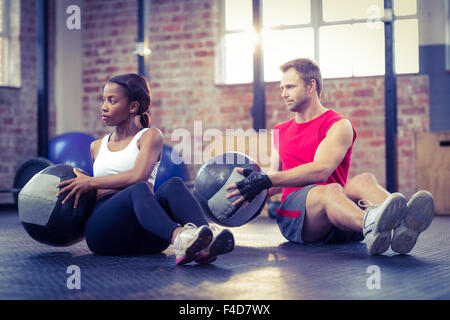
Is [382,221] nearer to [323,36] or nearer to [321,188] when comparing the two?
[321,188]

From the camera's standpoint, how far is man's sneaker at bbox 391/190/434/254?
8.27 ft

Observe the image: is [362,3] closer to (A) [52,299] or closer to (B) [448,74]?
(B) [448,74]

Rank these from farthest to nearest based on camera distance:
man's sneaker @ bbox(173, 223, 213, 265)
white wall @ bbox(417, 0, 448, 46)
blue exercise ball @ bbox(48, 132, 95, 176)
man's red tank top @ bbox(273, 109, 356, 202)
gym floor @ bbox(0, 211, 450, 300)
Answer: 1. white wall @ bbox(417, 0, 448, 46)
2. blue exercise ball @ bbox(48, 132, 95, 176)
3. man's red tank top @ bbox(273, 109, 356, 202)
4. man's sneaker @ bbox(173, 223, 213, 265)
5. gym floor @ bbox(0, 211, 450, 300)

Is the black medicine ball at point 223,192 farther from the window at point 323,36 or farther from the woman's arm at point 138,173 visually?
the window at point 323,36

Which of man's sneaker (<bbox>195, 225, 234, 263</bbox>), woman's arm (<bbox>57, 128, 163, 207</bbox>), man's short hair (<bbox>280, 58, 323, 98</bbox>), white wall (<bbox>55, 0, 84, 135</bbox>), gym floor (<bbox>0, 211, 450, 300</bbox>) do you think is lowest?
gym floor (<bbox>0, 211, 450, 300</bbox>)

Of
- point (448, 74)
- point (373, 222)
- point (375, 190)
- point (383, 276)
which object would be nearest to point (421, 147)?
point (448, 74)

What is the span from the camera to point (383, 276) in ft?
6.81

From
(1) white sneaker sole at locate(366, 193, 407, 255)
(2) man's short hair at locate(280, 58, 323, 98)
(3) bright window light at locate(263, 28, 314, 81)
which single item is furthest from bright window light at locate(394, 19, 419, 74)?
(1) white sneaker sole at locate(366, 193, 407, 255)

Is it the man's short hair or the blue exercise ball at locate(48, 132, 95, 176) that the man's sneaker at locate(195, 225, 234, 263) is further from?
the blue exercise ball at locate(48, 132, 95, 176)

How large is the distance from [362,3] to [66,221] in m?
4.73

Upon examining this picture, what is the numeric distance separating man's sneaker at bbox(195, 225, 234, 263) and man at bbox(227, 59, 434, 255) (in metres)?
0.46

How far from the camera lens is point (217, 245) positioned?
219cm

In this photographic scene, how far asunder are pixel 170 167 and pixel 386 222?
3653 mm

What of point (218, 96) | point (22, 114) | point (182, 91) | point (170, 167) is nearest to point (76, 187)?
point (170, 167)
